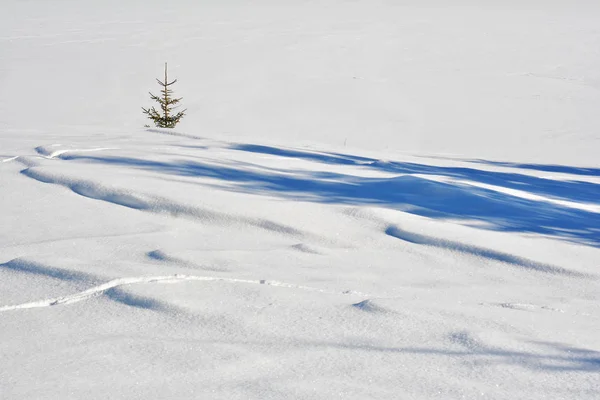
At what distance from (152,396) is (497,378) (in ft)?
2.91

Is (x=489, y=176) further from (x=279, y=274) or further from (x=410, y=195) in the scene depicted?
(x=279, y=274)

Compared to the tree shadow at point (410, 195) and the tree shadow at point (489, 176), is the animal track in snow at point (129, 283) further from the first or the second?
the tree shadow at point (489, 176)

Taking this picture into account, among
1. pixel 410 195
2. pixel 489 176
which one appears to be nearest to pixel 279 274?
pixel 410 195

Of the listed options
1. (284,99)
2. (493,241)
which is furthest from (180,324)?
(284,99)

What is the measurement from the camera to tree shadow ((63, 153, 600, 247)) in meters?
3.80

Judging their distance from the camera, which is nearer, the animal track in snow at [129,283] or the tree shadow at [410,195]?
the animal track in snow at [129,283]

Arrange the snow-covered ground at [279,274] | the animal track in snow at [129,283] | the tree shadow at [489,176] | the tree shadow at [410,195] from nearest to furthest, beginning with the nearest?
1. the snow-covered ground at [279,274]
2. the animal track in snow at [129,283]
3. the tree shadow at [410,195]
4. the tree shadow at [489,176]

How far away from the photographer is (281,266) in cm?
292

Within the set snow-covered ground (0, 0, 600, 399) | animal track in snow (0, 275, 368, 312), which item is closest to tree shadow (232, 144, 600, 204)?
snow-covered ground (0, 0, 600, 399)

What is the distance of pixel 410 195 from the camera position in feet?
13.7

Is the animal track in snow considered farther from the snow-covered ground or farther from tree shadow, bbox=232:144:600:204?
tree shadow, bbox=232:144:600:204

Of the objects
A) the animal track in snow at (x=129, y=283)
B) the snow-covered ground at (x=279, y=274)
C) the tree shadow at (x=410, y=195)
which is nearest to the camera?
the snow-covered ground at (x=279, y=274)

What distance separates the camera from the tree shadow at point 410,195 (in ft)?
12.5

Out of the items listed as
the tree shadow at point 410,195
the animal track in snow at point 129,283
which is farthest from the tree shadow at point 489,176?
the animal track in snow at point 129,283
